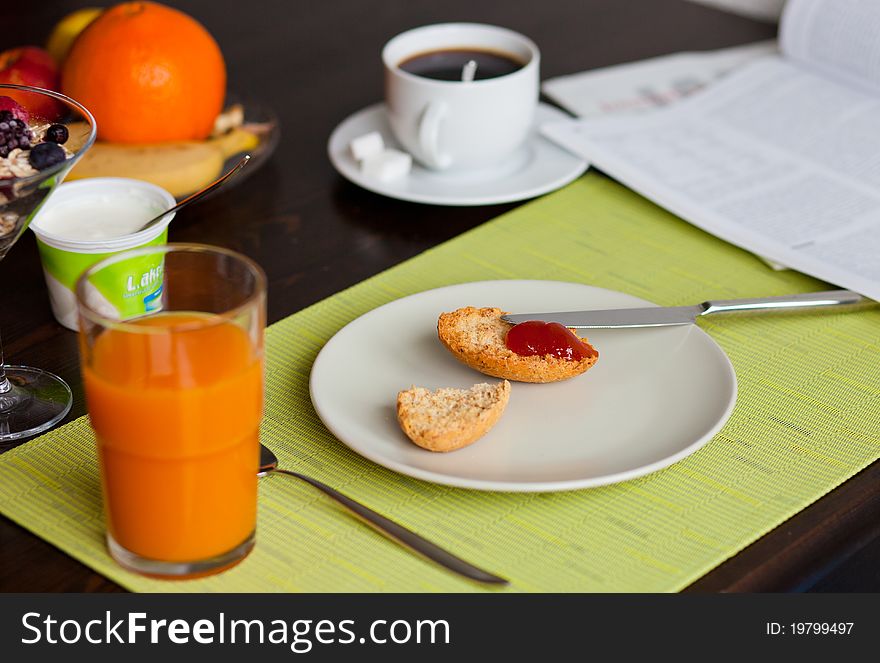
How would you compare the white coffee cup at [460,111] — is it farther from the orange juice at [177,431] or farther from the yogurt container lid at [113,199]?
the orange juice at [177,431]

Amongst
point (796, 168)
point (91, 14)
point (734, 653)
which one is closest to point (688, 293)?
point (796, 168)

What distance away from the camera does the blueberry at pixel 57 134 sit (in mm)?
827

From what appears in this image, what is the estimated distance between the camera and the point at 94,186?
1.02m

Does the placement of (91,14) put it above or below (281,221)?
above

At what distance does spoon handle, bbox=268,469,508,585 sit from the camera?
701 mm

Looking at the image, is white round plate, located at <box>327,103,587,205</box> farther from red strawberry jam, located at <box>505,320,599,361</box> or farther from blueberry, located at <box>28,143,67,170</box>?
blueberry, located at <box>28,143,67,170</box>

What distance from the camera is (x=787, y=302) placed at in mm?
1013

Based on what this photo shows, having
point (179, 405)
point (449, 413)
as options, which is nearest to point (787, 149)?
point (449, 413)

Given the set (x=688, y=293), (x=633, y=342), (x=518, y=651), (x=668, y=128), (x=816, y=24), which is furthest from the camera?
(x=816, y=24)

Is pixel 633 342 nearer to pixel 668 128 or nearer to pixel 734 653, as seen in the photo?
pixel 734 653

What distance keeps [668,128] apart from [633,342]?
1.77 ft

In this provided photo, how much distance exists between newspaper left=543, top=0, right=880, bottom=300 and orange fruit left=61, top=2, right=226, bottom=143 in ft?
1.49

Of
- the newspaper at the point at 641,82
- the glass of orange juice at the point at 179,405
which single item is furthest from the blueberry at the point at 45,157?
the newspaper at the point at 641,82

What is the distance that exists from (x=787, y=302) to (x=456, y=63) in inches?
20.4
